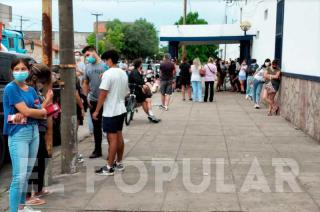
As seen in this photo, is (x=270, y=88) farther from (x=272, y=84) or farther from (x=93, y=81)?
(x=93, y=81)

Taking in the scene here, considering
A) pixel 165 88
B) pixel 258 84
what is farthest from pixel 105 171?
pixel 258 84

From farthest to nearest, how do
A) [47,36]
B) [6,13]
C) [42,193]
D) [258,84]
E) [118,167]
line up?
[6,13] < [258,84] < [118,167] < [47,36] < [42,193]

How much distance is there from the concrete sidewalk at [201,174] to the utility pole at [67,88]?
0.30m

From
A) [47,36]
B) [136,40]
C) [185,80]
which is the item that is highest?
[136,40]

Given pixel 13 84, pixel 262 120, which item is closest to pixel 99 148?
pixel 13 84

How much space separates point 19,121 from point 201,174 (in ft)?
9.93

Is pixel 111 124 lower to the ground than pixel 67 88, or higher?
lower

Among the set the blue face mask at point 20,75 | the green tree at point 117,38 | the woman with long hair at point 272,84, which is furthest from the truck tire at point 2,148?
the green tree at point 117,38

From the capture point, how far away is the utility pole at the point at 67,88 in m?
6.94

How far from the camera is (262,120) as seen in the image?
42.8 feet

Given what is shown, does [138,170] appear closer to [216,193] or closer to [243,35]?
[216,193]

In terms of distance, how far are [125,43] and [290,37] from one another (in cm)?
7936

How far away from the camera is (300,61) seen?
11.8m

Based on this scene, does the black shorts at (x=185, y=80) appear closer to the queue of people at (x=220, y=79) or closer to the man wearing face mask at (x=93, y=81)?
the queue of people at (x=220, y=79)
